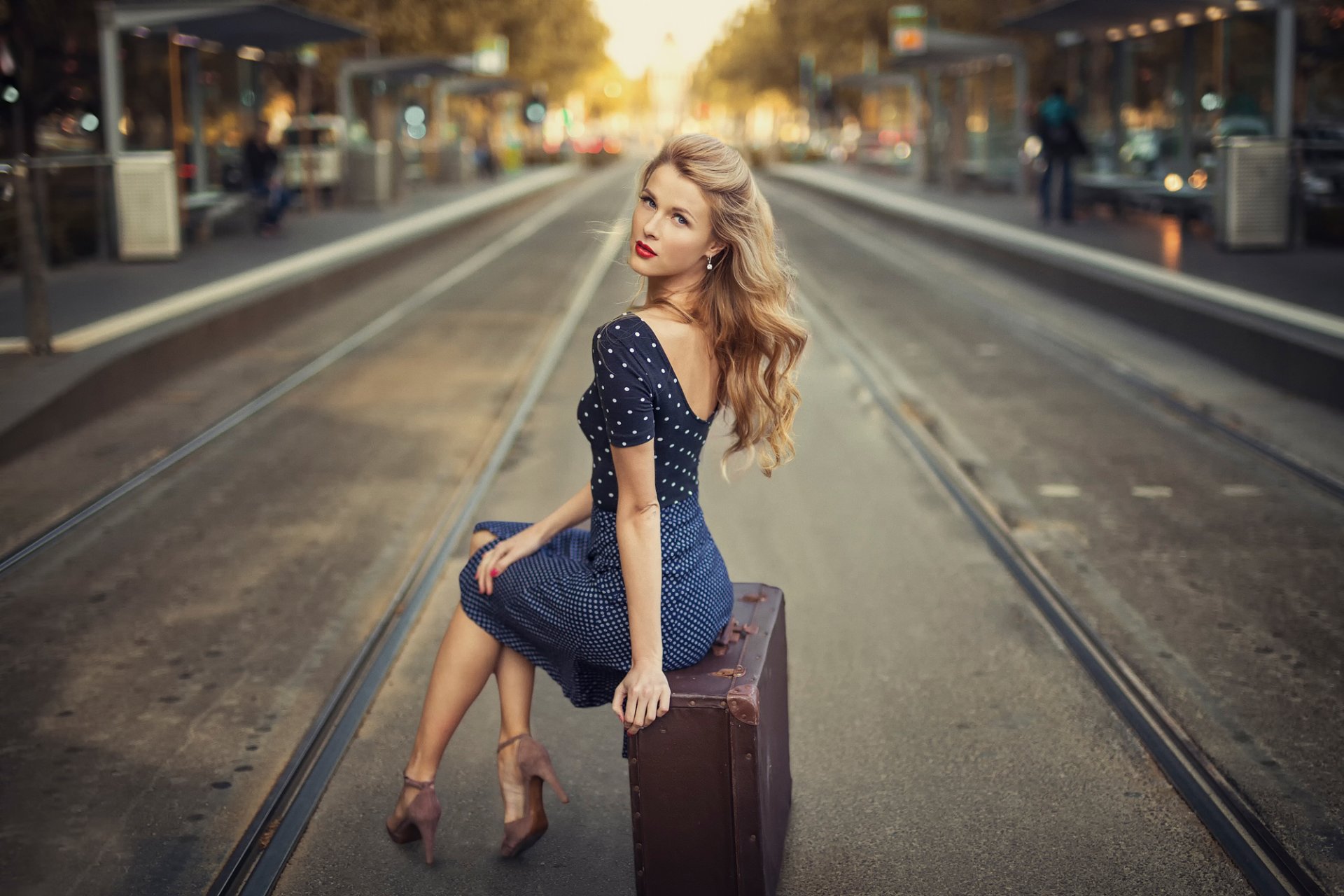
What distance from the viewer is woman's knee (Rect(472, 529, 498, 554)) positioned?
3.29 meters

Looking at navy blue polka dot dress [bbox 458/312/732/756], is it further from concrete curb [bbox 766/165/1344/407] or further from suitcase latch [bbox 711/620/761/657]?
concrete curb [bbox 766/165/1344/407]

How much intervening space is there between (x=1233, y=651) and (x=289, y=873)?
2.85 metres

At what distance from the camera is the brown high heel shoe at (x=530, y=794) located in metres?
3.26

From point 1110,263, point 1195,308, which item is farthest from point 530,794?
point 1110,263

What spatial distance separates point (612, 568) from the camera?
3.04m

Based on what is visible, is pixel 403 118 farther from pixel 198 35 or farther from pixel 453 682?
pixel 453 682

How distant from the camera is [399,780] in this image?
3.76m

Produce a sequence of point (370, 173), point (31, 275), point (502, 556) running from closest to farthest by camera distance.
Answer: point (502, 556) < point (31, 275) < point (370, 173)

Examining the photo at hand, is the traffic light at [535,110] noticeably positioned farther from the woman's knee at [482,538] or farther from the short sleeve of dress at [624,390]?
the short sleeve of dress at [624,390]

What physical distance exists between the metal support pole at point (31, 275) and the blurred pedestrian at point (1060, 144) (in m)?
14.5

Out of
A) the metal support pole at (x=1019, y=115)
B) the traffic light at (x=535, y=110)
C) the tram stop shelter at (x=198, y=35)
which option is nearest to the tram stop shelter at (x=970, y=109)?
the metal support pole at (x=1019, y=115)

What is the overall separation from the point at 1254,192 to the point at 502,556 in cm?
1387

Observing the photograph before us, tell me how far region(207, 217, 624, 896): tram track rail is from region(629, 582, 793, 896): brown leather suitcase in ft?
2.89

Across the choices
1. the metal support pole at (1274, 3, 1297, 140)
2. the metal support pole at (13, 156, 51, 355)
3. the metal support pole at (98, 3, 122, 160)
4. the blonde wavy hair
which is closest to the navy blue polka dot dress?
the blonde wavy hair
